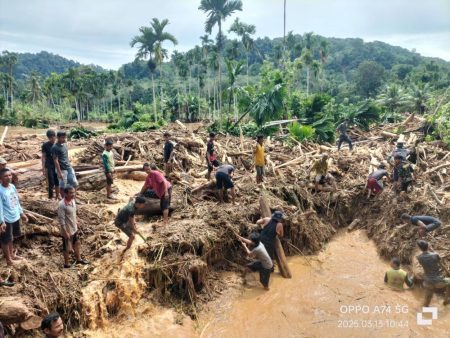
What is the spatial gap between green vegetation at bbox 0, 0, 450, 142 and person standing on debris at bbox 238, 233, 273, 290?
850cm

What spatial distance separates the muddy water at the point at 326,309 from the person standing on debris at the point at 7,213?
12.3 ft

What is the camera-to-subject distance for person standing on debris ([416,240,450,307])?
6.90m

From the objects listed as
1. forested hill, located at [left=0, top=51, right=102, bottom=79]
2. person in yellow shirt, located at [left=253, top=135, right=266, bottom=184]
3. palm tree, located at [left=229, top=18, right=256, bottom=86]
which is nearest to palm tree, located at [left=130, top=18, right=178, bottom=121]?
palm tree, located at [left=229, top=18, right=256, bottom=86]

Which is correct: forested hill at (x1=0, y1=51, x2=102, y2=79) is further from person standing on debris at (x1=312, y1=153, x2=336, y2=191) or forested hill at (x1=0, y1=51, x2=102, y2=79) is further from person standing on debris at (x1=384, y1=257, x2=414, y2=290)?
person standing on debris at (x1=384, y1=257, x2=414, y2=290)

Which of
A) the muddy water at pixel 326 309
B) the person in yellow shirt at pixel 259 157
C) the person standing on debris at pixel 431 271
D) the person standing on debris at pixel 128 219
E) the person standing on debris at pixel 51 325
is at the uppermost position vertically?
the person in yellow shirt at pixel 259 157

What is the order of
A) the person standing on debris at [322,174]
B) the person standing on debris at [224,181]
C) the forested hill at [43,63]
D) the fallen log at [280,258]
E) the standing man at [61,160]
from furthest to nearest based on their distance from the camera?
the forested hill at [43,63]
the person standing on debris at [322,174]
the person standing on debris at [224,181]
the fallen log at [280,258]
the standing man at [61,160]

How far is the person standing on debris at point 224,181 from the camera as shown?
8.96 metres

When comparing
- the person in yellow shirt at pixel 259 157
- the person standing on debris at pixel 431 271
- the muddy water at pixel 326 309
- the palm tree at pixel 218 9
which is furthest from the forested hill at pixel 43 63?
the person standing on debris at pixel 431 271

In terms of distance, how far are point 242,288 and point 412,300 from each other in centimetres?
373

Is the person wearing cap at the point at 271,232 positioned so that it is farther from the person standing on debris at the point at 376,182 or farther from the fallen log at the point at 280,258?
the person standing on debris at the point at 376,182

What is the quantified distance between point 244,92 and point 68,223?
1364 centimetres

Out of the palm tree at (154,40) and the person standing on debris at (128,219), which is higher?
the palm tree at (154,40)

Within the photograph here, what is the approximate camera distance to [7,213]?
5422 mm

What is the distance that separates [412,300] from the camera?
7547 millimetres
